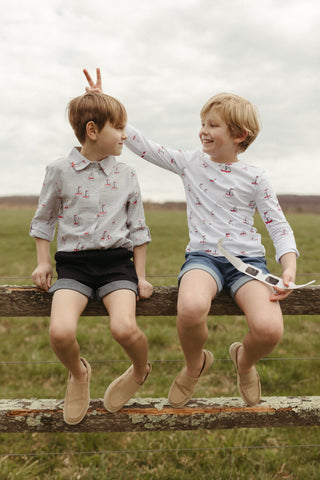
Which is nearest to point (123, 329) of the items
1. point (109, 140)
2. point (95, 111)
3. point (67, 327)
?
point (67, 327)

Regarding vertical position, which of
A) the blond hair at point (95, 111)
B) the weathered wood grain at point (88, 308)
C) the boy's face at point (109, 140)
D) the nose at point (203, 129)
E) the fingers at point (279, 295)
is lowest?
the weathered wood grain at point (88, 308)

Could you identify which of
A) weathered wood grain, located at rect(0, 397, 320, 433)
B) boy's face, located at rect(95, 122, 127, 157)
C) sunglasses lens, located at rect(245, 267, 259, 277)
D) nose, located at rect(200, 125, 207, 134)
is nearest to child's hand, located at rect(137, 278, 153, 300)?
sunglasses lens, located at rect(245, 267, 259, 277)

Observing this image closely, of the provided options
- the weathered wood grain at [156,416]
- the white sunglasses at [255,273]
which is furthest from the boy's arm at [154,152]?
the weathered wood grain at [156,416]

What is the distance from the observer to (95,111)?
246 centimetres

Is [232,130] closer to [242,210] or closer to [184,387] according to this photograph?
[242,210]

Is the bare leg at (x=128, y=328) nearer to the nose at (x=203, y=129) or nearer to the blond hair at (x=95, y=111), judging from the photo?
the blond hair at (x=95, y=111)

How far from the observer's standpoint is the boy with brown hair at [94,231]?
2381 millimetres

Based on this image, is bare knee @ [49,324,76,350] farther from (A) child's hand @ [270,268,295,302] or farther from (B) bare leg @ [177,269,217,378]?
(A) child's hand @ [270,268,295,302]

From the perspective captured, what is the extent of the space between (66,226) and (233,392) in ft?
8.70

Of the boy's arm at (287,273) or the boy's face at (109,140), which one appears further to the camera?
the boy's face at (109,140)

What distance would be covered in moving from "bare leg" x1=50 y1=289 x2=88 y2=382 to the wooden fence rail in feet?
0.57

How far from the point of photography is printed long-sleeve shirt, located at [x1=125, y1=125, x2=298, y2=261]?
102 inches

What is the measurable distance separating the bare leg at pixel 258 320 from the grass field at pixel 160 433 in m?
0.64

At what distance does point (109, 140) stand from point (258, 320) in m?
1.30
